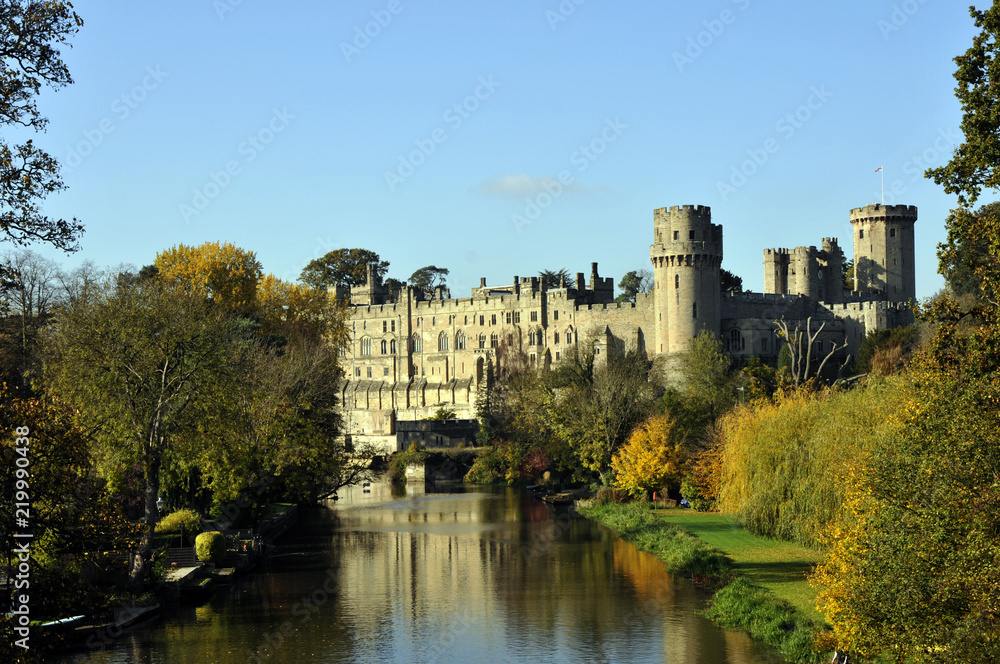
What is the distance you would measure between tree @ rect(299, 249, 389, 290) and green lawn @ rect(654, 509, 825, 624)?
74385mm

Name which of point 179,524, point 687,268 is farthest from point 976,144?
point 687,268

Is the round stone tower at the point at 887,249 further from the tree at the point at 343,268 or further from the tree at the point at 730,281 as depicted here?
the tree at the point at 343,268

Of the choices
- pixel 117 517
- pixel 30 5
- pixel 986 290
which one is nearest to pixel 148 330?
pixel 117 517

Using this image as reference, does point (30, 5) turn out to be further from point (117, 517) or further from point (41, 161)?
point (117, 517)

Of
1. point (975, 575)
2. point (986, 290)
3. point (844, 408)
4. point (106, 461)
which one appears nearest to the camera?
point (975, 575)

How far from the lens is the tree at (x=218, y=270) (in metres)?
54.6

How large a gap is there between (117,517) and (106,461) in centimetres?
1309

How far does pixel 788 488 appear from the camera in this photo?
97.5 ft

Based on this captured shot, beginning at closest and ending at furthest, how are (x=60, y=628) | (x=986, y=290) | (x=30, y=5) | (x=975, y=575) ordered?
(x=30, y=5) < (x=975, y=575) < (x=986, y=290) < (x=60, y=628)

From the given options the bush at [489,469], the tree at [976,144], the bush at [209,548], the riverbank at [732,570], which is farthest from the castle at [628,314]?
the tree at [976,144]

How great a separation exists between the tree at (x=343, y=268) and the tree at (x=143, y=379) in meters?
78.6

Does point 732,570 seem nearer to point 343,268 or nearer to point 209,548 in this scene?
point 209,548

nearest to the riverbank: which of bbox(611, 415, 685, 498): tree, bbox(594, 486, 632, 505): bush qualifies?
bbox(611, 415, 685, 498): tree

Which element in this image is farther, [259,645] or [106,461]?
[106,461]
